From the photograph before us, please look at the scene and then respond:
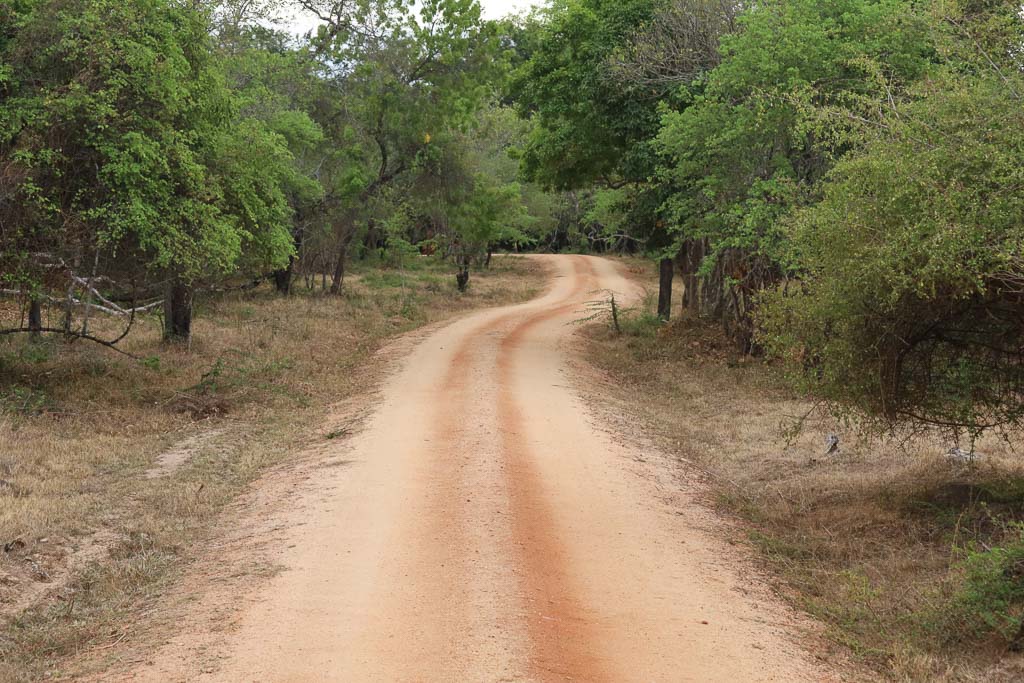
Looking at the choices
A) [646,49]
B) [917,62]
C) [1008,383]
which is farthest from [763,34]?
[1008,383]

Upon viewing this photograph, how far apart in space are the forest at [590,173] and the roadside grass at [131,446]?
11.6 inches

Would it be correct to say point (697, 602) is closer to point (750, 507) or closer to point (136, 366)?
point (750, 507)

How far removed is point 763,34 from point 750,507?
10839 millimetres

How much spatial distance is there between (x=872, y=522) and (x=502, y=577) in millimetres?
4853

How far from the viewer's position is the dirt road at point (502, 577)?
7156mm

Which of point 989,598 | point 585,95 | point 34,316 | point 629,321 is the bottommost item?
point 989,598

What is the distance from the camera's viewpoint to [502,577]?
8977mm

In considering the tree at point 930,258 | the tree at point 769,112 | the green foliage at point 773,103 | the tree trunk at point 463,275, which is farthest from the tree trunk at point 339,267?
the tree at point 930,258

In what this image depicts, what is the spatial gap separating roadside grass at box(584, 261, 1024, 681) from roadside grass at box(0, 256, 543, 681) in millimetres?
5980

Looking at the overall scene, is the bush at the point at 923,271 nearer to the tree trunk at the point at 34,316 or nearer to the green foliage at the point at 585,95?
the tree trunk at the point at 34,316

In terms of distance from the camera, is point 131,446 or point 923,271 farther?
point 131,446

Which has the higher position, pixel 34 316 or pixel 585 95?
pixel 585 95

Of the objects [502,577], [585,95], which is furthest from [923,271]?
[585,95]

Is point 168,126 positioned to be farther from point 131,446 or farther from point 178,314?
point 178,314
